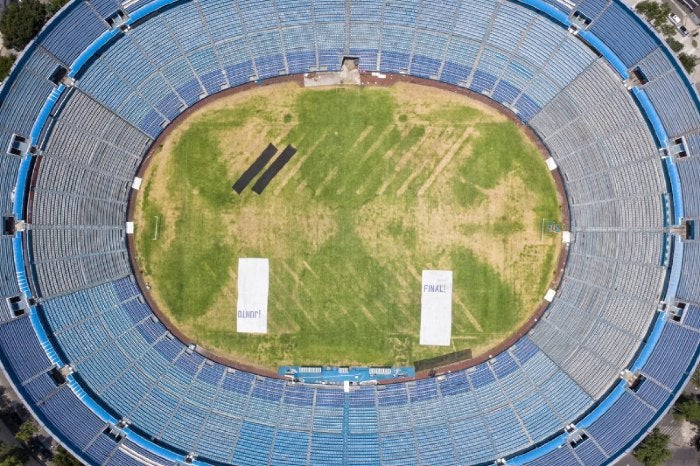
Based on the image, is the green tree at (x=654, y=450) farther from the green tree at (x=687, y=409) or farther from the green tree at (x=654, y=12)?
the green tree at (x=654, y=12)

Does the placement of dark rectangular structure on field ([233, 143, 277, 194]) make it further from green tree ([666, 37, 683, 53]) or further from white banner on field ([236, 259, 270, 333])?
green tree ([666, 37, 683, 53])

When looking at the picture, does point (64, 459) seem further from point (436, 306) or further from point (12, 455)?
point (436, 306)

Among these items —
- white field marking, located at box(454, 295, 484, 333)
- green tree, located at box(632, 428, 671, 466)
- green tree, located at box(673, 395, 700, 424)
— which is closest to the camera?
green tree, located at box(632, 428, 671, 466)

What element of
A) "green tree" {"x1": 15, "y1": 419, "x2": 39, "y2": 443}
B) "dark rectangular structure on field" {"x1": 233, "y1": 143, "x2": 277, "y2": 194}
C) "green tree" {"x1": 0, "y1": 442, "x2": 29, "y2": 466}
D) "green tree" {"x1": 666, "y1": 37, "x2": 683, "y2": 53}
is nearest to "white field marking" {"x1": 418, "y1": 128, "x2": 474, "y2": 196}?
"dark rectangular structure on field" {"x1": 233, "y1": 143, "x2": 277, "y2": 194}

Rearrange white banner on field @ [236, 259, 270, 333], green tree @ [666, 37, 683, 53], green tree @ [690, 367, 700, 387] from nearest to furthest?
1. green tree @ [690, 367, 700, 387]
2. green tree @ [666, 37, 683, 53]
3. white banner on field @ [236, 259, 270, 333]

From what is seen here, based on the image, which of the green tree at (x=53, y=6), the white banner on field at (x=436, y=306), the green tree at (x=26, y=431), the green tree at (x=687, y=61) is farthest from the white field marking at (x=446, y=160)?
the green tree at (x=26, y=431)

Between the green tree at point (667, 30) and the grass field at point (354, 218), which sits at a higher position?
the green tree at point (667, 30)

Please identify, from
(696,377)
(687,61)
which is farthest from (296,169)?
(696,377)
